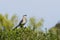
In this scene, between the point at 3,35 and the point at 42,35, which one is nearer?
the point at 42,35

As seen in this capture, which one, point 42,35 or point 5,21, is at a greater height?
point 42,35

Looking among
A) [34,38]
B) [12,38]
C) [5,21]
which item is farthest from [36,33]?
[5,21]

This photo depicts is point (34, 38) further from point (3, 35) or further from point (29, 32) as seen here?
point (3, 35)

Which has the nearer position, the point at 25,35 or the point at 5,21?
the point at 25,35

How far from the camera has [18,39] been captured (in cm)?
893

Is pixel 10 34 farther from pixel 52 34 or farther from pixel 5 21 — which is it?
pixel 5 21

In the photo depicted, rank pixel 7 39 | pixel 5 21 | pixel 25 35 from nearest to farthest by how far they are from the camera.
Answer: pixel 25 35, pixel 7 39, pixel 5 21

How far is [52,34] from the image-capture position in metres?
9.23

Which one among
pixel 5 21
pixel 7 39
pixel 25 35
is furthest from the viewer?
pixel 5 21

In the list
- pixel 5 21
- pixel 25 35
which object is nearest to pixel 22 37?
pixel 25 35

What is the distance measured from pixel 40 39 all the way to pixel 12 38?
977mm

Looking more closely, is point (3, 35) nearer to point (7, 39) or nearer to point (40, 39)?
point (7, 39)

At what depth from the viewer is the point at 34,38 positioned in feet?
29.1

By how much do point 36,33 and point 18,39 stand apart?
0.59 meters
